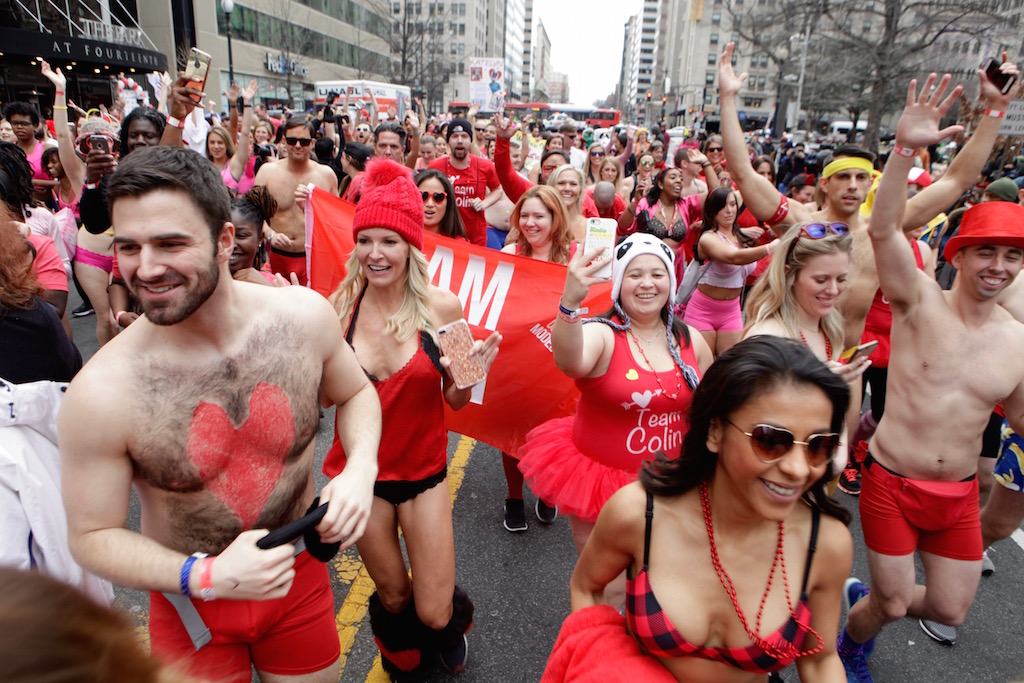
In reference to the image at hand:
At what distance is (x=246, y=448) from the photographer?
6.56 feet

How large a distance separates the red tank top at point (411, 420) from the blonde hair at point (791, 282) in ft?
6.08

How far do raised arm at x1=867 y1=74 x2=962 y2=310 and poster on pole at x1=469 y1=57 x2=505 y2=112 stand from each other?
14297 millimetres

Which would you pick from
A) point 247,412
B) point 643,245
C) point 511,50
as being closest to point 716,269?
point 643,245

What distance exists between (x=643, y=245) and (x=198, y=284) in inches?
81.2

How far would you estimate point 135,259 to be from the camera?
1731 millimetres

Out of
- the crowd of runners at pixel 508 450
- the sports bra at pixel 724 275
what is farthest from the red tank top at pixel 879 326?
the sports bra at pixel 724 275

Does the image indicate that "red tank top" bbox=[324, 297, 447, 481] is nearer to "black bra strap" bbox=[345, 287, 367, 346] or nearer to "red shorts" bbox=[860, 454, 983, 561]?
"black bra strap" bbox=[345, 287, 367, 346]

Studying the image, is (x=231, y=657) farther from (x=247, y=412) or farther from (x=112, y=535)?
(x=247, y=412)

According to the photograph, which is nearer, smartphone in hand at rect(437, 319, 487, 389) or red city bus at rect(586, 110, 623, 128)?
smartphone in hand at rect(437, 319, 487, 389)

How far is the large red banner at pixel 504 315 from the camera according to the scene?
163 inches

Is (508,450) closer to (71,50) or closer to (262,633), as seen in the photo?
(262,633)

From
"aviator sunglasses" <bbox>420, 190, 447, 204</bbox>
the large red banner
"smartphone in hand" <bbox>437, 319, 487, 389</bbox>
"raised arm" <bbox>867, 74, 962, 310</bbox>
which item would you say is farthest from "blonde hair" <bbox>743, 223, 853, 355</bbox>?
"aviator sunglasses" <bbox>420, 190, 447, 204</bbox>

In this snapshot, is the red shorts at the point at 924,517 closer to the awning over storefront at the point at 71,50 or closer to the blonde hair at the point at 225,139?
the blonde hair at the point at 225,139

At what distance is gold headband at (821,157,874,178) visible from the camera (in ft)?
15.2
